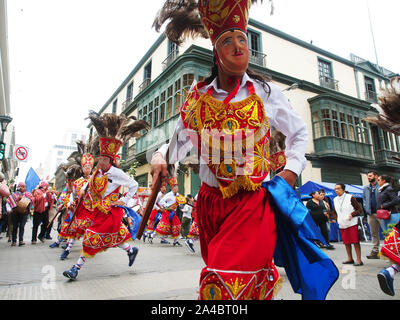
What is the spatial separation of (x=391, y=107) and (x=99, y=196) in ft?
15.1

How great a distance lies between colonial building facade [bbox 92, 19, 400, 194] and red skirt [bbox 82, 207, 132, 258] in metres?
11.1

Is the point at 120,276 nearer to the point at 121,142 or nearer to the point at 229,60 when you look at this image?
the point at 121,142

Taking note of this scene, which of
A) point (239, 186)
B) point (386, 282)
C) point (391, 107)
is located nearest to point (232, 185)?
point (239, 186)

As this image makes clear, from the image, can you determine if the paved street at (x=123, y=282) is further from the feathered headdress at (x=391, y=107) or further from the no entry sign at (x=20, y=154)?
the no entry sign at (x=20, y=154)

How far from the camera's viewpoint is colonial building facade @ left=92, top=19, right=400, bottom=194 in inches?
703

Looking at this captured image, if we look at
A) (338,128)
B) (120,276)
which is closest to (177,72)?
(338,128)

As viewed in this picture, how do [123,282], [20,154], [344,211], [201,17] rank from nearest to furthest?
[201,17] < [123,282] < [344,211] < [20,154]

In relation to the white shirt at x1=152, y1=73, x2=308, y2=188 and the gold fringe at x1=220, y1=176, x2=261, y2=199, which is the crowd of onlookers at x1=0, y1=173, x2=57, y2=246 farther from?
the gold fringe at x1=220, y1=176, x2=261, y2=199

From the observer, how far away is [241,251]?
58.0 inches

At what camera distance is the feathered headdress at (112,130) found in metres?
5.06

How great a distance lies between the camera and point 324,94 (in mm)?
19688

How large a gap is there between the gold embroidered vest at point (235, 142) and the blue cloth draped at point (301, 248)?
0.17 m

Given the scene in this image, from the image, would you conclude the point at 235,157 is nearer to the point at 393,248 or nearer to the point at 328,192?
the point at 393,248

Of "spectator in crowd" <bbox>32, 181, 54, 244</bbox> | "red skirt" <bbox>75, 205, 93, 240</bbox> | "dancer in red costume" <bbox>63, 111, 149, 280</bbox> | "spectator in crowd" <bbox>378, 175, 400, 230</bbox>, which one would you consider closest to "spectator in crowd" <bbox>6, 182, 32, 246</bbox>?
"spectator in crowd" <bbox>32, 181, 54, 244</bbox>
